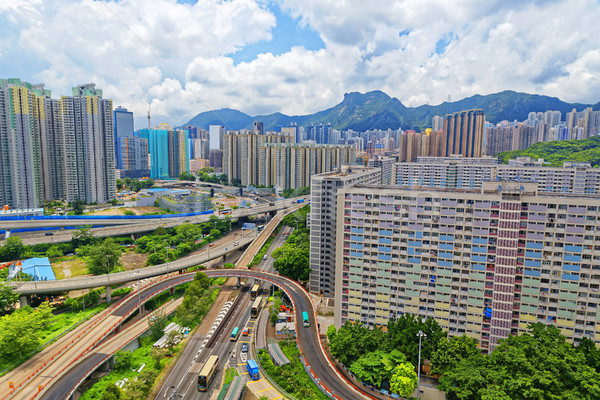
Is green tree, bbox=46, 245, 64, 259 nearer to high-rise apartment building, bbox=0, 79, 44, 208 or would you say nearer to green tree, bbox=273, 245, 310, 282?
high-rise apartment building, bbox=0, 79, 44, 208

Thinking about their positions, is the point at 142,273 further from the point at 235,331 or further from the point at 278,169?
the point at 278,169

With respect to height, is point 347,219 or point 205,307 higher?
point 347,219

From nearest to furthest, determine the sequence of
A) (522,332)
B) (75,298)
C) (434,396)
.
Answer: (434,396), (522,332), (75,298)

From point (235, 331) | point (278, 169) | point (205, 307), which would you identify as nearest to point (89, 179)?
point (278, 169)

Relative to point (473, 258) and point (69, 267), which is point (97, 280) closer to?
point (69, 267)

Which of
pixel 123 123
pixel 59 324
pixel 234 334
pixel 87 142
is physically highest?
pixel 123 123

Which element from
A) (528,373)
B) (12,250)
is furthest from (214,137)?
(528,373)
